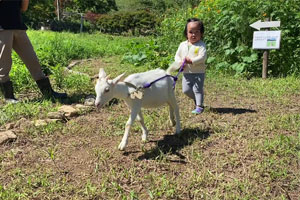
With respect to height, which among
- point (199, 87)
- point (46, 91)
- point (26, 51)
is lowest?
point (46, 91)

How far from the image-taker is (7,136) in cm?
298

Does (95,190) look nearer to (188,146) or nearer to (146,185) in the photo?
(146,185)

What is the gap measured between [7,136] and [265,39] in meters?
4.94

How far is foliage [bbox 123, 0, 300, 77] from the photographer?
609cm

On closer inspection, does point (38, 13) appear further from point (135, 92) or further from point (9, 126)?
point (135, 92)

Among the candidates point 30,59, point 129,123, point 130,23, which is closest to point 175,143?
point 129,123

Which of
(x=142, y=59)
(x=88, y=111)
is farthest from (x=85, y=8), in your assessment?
(x=88, y=111)

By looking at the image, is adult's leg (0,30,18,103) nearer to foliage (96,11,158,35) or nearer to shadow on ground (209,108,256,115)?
shadow on ground (209,108,256,115)

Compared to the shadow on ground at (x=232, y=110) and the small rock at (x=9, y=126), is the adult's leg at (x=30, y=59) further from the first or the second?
the shadow on ground at (x=232, y=110)

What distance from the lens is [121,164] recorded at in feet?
8.30

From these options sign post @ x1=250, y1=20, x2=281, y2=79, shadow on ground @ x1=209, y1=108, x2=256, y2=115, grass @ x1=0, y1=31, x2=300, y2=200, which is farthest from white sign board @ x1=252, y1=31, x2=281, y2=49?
shadow on ground @ x1=209, y1=108, x2=256, y2=115

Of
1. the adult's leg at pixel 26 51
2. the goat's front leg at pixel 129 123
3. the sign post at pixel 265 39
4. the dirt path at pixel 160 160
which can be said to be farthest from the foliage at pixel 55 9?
the goat's front leg at pixel 129 123

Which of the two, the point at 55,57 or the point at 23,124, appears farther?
the point at 55,57

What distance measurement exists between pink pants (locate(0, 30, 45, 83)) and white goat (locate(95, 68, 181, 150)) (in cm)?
212
